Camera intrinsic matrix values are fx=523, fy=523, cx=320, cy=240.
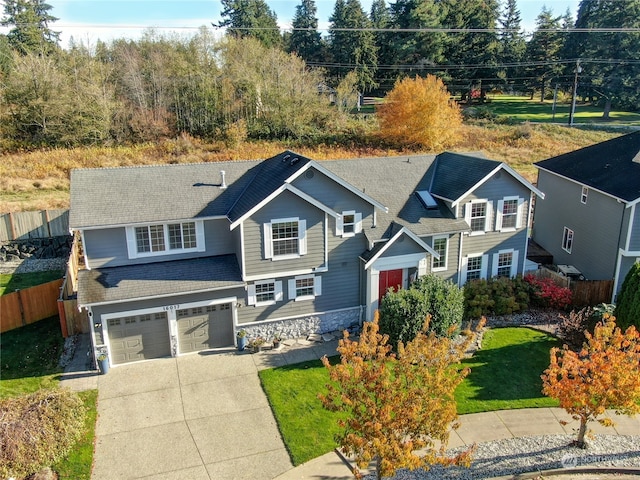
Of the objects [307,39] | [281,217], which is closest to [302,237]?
[281,217]

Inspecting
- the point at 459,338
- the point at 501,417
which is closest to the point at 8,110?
the point at 459,338

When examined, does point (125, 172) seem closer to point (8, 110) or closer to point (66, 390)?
point (66, 390)

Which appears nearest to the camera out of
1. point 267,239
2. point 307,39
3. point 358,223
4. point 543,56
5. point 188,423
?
point 188,423

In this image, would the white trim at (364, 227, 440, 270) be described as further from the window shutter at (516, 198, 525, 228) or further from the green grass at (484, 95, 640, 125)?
the green grass at (484, 95, 640, 125)

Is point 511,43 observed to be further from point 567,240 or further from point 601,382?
point 601,382

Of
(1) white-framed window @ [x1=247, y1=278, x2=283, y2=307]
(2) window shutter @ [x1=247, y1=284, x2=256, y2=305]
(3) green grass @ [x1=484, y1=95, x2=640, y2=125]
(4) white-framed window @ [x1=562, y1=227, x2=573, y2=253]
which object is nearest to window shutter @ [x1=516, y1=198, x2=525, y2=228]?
(4) white-framed window @ [x1=562, y1=227, x2=573, y2=253]

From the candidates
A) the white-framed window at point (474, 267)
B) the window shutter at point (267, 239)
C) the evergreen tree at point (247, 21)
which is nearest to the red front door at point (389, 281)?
the white-framed window at point (474, 267)

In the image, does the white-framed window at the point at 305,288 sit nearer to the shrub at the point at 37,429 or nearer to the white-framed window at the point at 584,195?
the shrub at the point at 37,429
